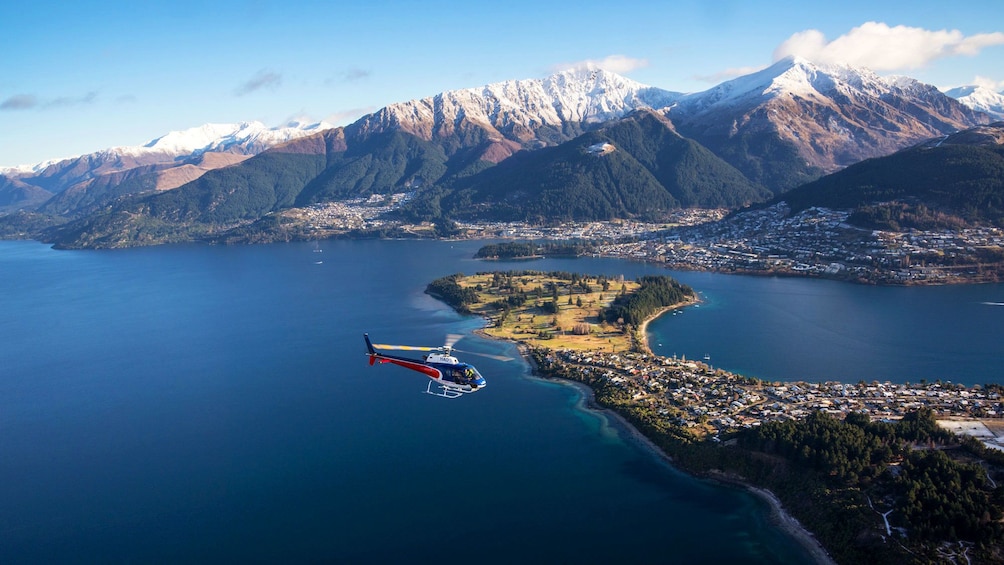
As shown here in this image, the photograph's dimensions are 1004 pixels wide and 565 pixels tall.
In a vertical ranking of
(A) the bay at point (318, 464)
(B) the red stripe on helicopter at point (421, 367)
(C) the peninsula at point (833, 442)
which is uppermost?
(B) the red stripe on helicopter at point (421, 367)

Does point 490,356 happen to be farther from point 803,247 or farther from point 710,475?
point 803,247

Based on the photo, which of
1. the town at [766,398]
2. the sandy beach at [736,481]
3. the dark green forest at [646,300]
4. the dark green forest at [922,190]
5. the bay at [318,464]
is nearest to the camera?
the sandy beach at [736,481]

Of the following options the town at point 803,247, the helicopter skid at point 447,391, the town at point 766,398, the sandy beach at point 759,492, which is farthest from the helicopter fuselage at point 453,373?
the town at point 803,247

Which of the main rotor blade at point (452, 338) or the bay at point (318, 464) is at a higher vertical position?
the main rotor blade at point (452, 338)

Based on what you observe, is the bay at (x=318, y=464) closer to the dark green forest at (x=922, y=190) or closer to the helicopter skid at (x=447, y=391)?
the helicopter skid at (x=447, y=391)

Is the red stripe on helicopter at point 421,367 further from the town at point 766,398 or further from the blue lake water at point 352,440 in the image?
the town at point 766,398

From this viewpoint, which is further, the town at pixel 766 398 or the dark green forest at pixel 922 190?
the dark green forest at pixel 922 190

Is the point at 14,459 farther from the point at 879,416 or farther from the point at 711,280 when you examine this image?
the point at 711,280

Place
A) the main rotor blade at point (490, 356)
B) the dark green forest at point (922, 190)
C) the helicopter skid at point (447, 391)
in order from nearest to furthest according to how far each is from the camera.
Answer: the helicopter skid at point (447, 391) < the main rotor blade at point (490, 356) < the dark green forest at point (922, 190)
